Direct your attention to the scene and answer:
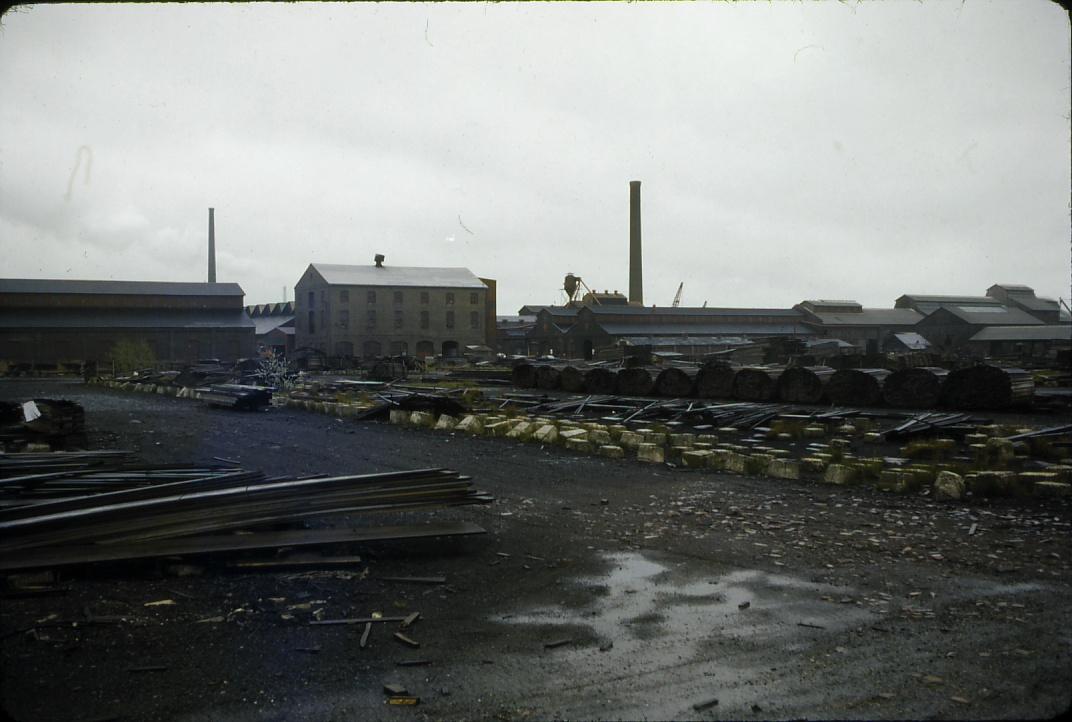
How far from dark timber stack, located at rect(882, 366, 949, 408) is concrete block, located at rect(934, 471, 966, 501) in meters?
12.6

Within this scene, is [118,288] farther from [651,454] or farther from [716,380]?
[651,454]

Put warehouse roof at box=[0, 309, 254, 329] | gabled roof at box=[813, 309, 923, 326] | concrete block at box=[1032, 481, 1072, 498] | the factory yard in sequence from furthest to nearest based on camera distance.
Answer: gabled roof at box=[813, 309, 923, 326]
warehouse roof at box=[0, 309, 254, 329]
concrete block at box=[1032, 481, 1072, 498]
the factory yard

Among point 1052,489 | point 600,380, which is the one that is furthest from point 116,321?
point 1052,489

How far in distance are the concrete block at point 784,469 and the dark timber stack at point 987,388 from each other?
40.0 feet

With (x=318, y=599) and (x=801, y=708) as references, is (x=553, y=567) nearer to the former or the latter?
(x=318, y=599)

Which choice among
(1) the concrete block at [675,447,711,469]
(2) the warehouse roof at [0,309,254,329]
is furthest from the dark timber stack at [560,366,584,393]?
(2) the warehouse roof at [0,309,254,329]

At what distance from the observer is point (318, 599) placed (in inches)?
211

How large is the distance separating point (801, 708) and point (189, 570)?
480 cm

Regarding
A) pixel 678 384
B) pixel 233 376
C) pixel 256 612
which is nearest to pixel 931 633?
pixel 256 612

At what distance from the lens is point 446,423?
56.6ft

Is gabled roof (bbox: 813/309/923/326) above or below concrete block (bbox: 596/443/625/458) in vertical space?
above

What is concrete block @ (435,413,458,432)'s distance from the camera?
17.1 m

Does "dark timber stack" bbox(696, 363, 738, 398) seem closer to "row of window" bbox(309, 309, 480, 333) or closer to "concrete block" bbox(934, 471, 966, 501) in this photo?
"concrete block" bbox(934, 471, 966, 501)

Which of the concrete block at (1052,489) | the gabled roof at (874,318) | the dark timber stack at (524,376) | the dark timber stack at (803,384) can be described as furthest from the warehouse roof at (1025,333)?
the concrete block at (1052,489)
